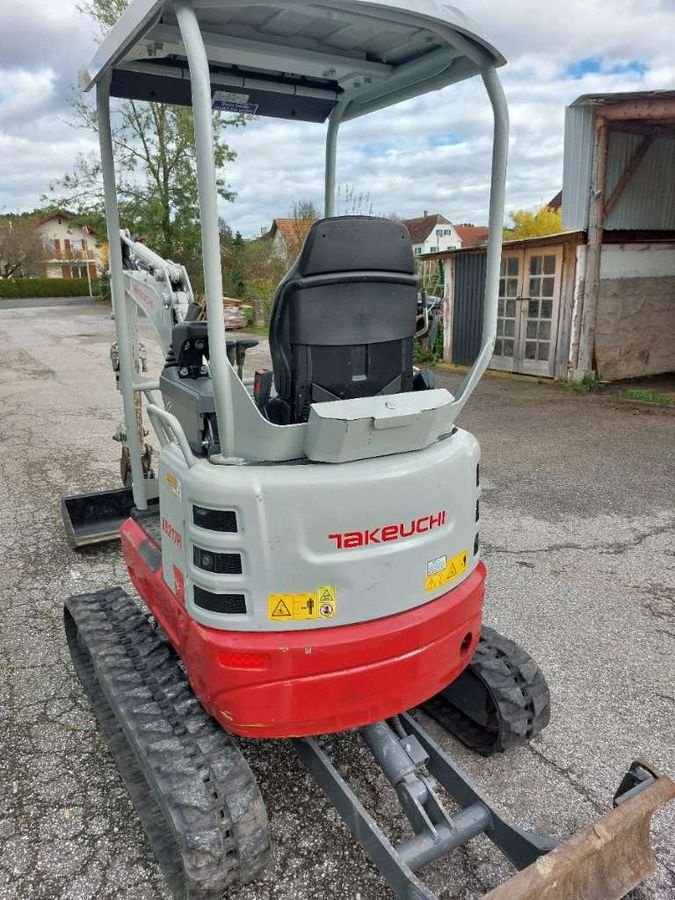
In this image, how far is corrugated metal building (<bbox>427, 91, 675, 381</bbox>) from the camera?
10312mm

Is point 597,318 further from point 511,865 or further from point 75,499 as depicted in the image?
point 511,865

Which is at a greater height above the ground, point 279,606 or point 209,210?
point 209,210

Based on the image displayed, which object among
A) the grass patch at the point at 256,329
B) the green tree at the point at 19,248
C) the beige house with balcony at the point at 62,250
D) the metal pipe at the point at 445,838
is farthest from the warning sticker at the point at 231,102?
the beige house with balcony at the point at 62,250

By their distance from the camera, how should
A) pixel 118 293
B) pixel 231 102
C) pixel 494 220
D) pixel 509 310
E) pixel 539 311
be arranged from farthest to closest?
1. pixel 509 310
2. pixel 539 311
3. pixel 118 293
4. pixel 231 102
5. pixel 494 220

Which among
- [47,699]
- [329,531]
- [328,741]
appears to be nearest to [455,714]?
[328,741]

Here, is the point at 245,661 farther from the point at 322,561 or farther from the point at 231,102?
the point at 231,102

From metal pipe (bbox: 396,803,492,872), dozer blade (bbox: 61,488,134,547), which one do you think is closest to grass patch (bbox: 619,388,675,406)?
dozer blade (bbox: 61,488,134,547)

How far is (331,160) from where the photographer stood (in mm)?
3645

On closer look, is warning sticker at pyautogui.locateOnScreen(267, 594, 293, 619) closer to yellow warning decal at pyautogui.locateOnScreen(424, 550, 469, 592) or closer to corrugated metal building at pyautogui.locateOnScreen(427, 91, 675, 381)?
yellow warning decal at pyautogui.locateOnScreen(424, 550, 469, 592)

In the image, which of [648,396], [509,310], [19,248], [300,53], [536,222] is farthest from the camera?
[19,248]

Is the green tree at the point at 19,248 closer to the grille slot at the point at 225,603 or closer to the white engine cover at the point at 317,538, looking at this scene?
the white engine cover at the point at 317,538

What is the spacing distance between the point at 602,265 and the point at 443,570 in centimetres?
985

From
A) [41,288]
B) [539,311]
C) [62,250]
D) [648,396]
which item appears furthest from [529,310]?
[62,250]

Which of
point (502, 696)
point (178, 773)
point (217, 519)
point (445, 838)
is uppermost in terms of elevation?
point (217, 519)
